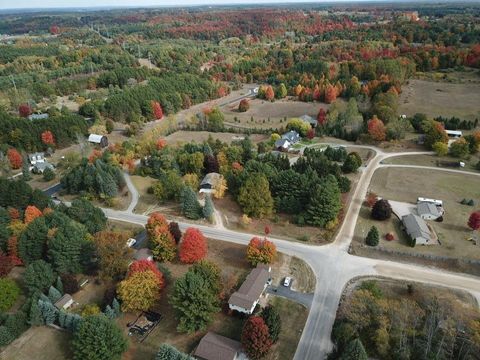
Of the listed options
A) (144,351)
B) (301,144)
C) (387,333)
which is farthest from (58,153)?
(387,333)

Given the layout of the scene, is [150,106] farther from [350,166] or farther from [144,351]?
[144,351]

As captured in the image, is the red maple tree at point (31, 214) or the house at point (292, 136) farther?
the house at point (292, 136)

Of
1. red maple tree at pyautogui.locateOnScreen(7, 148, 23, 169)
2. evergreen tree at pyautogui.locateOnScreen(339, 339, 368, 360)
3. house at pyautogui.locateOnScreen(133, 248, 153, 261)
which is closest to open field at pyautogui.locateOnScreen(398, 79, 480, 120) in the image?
house at pyautogui.locateOnScreen(133, 248, 153, 261)

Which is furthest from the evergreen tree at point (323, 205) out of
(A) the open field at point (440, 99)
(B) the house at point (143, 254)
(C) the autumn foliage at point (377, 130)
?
(A) the open field at point (440, 99)

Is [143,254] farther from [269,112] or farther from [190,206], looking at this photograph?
[269,112]

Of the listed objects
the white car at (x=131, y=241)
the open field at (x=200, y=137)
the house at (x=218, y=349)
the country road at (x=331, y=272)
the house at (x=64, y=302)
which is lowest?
the open field at (x=200, y=137)

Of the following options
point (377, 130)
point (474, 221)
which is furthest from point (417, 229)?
point (377, 130)

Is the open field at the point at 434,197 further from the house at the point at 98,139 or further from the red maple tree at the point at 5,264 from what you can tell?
the house at the point at 98,139
